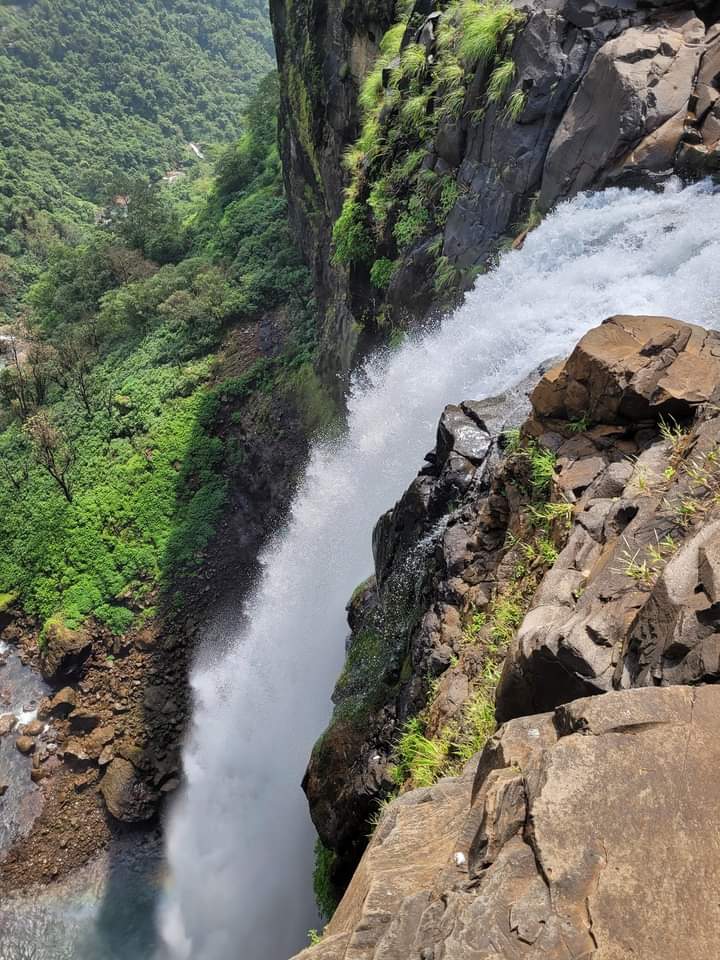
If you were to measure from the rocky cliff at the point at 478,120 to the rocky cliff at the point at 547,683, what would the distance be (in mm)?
4474

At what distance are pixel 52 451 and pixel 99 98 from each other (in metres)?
71.8

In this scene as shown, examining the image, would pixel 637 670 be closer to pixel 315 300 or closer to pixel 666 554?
pixel 666 554

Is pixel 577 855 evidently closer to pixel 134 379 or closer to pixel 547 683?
pixel 547 683

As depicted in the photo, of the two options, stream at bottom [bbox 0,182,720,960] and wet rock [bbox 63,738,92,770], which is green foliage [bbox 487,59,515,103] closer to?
stream at bottom [bbox 0,182,720,960]

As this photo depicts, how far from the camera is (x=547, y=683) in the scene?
4336mm

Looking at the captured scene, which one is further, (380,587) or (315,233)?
(315,233)

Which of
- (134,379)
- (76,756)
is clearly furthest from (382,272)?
(76,756)

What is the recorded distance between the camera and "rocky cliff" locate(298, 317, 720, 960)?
280 centimetres

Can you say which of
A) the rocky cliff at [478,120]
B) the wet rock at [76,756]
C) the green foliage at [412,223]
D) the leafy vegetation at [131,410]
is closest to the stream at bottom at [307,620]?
the rocky cliff at [478,120]

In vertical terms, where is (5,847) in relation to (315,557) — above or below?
below

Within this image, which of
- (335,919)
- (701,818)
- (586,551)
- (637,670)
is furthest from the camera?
(586,551)

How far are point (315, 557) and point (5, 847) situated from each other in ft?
31.0

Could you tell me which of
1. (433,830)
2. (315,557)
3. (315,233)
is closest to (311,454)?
(315,557)

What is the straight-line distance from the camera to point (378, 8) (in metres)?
14.7
